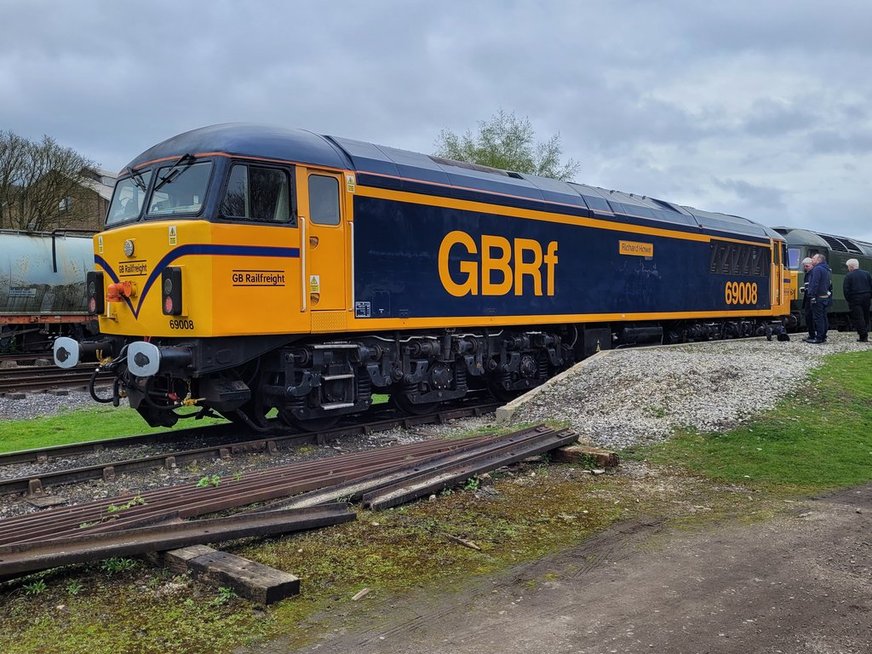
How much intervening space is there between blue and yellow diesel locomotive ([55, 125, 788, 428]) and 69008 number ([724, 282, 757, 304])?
6.49 metres

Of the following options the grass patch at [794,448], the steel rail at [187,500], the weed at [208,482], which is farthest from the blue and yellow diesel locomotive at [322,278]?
the grass patch at [794,448]

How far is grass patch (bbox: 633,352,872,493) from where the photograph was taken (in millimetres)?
7086

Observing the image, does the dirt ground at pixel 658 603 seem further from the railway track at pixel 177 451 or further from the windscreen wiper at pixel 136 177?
A: the windscreen wiper at pixel 136 177

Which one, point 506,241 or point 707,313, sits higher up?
point 506,241

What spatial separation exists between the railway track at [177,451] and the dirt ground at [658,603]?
439cm

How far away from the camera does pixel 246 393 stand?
28.1 feet

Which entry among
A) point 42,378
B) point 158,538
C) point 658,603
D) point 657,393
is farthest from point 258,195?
point 42,378

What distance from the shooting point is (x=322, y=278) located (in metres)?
9.06

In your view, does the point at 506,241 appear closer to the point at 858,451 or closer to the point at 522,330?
the point at 522,330

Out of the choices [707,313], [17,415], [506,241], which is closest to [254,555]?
[506,241]

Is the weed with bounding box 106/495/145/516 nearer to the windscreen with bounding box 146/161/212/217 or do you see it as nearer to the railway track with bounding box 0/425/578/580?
the railway track with bounding box 0/425/578/580

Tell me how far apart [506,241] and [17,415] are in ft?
27.3

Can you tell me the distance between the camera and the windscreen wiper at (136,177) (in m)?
9.00

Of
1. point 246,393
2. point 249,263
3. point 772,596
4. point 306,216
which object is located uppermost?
point 306,216
